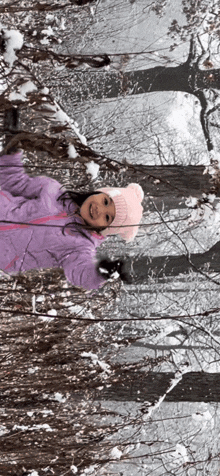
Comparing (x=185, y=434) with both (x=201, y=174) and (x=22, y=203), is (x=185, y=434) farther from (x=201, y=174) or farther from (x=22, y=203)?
(x=22, y=203)

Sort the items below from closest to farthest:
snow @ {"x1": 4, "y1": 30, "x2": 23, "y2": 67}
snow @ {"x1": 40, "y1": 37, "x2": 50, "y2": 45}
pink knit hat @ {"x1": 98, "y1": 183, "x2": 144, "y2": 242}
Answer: pink knit hat @ {"x1": 98, "y1": 183, "x2": 144, "y2": 242} < snow @ {"x1": 4, "y1": 30, "x2": 23, "y2": 67} < snow @ {"x1": 40, "y1": 37, "x2": 50, "y2": 45}

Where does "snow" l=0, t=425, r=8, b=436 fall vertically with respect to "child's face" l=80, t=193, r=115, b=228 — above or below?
below

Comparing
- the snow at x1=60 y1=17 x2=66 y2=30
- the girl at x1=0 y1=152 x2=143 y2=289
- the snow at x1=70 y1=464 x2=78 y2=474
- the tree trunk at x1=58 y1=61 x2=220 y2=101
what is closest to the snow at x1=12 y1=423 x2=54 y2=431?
the snow at x1=70 y1=464 x2=78 y2=474

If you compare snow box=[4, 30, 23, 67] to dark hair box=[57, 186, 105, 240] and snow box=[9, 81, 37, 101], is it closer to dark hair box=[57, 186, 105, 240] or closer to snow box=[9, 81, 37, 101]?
snow box=[9, 81, 37, 101]

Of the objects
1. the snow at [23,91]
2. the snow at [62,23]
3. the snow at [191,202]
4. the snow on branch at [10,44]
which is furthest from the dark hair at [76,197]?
the snow at [62,23]

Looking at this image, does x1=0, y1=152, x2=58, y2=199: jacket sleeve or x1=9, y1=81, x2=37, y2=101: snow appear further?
x1=9, y1=81, x2=37, y2=101: snow

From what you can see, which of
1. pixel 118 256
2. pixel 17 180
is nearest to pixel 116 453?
pixel 118 256

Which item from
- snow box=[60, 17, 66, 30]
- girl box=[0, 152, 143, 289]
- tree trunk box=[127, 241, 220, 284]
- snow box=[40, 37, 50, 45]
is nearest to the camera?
girl box=[0, 152, 143, 289]

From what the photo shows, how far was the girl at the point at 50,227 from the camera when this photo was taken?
2.47 m

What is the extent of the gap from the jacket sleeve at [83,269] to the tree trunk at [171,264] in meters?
2.06

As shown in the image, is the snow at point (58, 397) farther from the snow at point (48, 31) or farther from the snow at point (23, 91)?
the snow at point (48, 31)

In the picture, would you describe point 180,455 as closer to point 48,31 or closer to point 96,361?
point 96,361

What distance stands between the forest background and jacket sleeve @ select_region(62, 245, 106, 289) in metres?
0.37

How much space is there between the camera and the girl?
2475 millimetres
